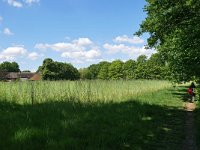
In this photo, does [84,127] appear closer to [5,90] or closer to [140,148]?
[140,148]

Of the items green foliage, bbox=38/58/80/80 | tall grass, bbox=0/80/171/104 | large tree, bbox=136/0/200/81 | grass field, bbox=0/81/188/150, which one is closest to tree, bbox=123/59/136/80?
green foliage, bbox=38/58/80/80

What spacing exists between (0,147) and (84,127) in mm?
3472


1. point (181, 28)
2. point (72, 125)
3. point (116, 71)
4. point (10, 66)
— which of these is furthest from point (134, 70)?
point (72, 125)

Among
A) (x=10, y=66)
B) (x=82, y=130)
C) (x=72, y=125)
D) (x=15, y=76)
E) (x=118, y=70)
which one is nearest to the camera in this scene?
(x=82, y=130)

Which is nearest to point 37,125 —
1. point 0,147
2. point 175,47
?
point 0,147

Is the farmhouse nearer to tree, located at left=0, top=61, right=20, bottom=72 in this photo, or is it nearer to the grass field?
the grass field

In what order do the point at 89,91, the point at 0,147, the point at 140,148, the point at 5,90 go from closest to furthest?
the point at 0,147, the point at 140,148, the point at 5,90, the point at 89,91

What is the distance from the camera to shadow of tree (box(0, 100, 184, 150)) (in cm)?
805

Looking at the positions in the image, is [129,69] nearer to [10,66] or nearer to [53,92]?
[10,66]

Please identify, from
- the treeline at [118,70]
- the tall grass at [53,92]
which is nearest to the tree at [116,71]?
the treeline at [118,70]

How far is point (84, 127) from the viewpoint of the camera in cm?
1023

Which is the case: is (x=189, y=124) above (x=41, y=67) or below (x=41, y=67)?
below

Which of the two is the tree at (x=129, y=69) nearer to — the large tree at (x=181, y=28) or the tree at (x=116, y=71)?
the tree at (x=116, y=71)

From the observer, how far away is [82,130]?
31.7ft
